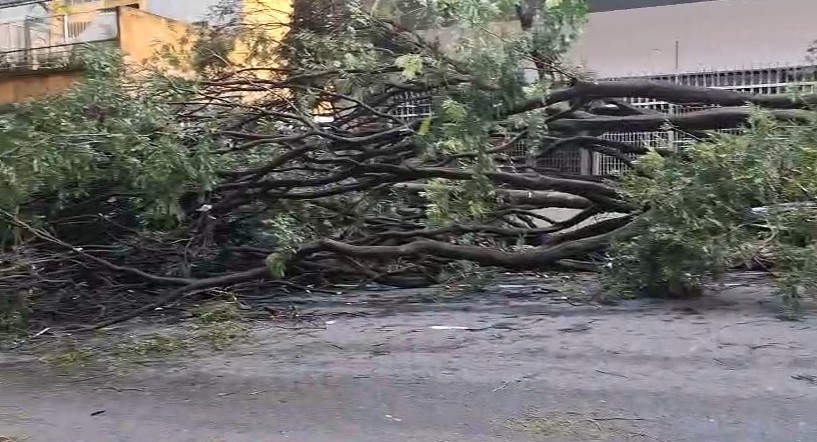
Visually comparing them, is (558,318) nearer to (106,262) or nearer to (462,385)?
(462,385)

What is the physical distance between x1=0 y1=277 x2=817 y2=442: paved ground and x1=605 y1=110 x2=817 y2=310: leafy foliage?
16.5 inches

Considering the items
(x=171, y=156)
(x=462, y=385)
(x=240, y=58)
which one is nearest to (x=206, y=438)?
(x=462, y=385)

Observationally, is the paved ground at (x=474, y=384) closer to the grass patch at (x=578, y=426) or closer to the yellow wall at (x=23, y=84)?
the grass patch at (x=578, y=426)

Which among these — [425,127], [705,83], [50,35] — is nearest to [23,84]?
[50,35]

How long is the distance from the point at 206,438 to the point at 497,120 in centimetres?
343

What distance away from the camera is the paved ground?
4.20 meters

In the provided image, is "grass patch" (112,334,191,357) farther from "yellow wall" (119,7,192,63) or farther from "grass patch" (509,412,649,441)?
"yellow wall" (119,7,192,63)

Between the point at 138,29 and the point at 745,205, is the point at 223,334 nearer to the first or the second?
the point at 745,205

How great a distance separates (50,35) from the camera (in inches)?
541

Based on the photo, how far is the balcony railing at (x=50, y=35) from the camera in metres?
13.1

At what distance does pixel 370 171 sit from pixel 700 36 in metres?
6.64

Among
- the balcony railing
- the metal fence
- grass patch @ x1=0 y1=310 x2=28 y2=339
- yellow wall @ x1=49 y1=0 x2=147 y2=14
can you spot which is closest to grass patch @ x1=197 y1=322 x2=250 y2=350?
grass patch @ x1=0 y1=310 x2=28 y2=339

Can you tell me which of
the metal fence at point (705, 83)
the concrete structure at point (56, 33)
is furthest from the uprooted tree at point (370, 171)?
the concrete structure at point (56, 33)

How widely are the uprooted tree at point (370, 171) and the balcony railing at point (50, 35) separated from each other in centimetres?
521
